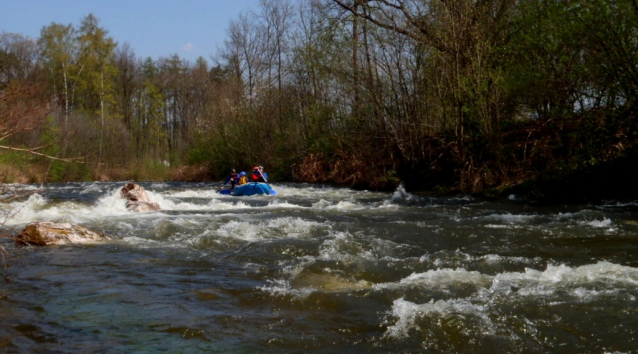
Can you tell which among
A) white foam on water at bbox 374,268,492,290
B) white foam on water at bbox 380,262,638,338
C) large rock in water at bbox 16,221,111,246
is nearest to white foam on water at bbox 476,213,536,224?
white foam on water at bbox 380,262,638,338

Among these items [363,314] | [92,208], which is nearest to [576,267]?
[363,314]

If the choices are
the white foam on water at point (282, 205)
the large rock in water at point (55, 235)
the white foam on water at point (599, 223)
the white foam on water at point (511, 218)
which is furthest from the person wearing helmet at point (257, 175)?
the white foam on water at point (599, 223)

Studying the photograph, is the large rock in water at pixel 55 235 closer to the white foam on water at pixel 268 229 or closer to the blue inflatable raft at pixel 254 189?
the white foam on water at pixel 268 229

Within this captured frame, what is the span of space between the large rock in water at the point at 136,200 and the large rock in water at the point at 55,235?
3979 mm

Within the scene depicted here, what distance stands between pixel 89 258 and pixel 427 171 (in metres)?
13.0

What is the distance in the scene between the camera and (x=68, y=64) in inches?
1368

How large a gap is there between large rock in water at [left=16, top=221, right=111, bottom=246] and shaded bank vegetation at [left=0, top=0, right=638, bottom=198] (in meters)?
1.25

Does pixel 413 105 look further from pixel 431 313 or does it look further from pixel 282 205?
pixel 431 313

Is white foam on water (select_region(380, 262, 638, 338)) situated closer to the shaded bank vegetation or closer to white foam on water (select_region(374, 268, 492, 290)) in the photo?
white foam on water (select_region(374, 268, 492, 290))

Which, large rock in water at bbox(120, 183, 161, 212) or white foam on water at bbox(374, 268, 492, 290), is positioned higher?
large rock in water at bbox(120, 183, 161, 212)

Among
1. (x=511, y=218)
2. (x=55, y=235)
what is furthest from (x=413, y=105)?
(x=55, y=235)

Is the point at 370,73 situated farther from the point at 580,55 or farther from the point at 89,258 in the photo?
the point at 89,258

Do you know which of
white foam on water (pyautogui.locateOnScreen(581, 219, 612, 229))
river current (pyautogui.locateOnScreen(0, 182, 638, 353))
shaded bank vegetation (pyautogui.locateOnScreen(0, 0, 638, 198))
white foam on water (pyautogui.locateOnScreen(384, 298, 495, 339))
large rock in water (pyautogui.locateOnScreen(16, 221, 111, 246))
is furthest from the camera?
shaded bank vegetation (pyautogui.locateOnScreen(0, 0, 638, 198))

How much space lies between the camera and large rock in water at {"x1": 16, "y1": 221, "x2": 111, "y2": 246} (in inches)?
329
